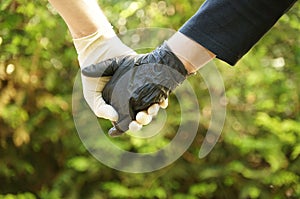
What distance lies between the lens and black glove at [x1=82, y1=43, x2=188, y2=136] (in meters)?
1.90

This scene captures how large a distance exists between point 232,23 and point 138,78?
0.93 ft

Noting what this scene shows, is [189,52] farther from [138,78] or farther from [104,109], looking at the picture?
[104,109]

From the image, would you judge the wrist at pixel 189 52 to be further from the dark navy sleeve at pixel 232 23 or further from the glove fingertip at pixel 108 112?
the glove fingertip at pixel 108 112

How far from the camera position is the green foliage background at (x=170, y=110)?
10.4 feet

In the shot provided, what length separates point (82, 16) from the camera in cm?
193

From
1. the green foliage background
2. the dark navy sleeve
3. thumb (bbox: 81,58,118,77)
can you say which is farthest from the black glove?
the green foliage background

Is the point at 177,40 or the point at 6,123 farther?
the point at 6,123

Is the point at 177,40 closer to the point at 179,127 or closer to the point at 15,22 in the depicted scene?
the point at 179,127

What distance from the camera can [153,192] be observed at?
10.5ft

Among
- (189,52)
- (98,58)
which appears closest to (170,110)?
(98,58)

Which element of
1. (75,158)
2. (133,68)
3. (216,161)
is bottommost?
(216,161)

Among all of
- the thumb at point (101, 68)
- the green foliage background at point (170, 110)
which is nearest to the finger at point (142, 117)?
the thumb at point (101, 68)

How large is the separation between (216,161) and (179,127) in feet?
0.72

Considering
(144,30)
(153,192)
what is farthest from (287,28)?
(153,192)
